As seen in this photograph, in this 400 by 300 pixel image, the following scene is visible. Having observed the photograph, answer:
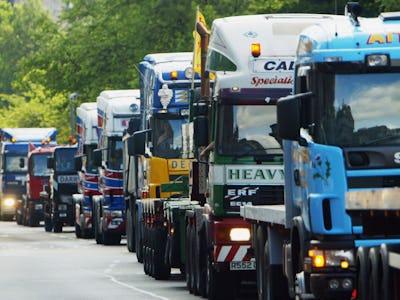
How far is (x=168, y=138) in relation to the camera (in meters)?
30.9

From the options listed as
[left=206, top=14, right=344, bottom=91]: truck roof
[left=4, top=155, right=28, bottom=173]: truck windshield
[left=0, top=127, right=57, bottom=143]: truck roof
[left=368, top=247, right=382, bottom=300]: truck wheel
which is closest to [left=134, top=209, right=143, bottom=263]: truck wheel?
[left=206, top=14, right=344, bottom=91]: truck roof

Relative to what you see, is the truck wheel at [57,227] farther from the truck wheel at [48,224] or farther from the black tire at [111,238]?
the black tire at [111,238]

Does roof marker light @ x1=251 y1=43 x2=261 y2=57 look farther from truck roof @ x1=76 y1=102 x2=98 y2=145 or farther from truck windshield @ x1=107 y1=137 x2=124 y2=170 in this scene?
truck roof @ x1=76 y1=102 x2=98 y2=145

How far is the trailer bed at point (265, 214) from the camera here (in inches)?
683

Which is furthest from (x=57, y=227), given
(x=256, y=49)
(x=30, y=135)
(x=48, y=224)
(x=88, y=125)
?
(x=256, y=49)

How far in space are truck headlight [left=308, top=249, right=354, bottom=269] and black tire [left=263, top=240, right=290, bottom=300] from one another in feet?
9.08

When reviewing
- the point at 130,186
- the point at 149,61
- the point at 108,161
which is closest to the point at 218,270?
the point at 149,61

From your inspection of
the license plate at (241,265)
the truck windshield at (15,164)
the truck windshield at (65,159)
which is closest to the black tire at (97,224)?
the truck windshield at (65,159)

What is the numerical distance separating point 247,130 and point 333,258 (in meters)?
5.97

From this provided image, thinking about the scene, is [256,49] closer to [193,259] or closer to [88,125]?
[193,259]

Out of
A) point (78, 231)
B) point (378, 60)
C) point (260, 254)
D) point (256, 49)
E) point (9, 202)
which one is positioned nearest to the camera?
point (378, 60)

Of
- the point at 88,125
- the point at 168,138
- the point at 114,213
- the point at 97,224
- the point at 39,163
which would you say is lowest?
the point at 97,224

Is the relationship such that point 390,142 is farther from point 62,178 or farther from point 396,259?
point 62,178

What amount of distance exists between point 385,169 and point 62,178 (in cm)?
4088
